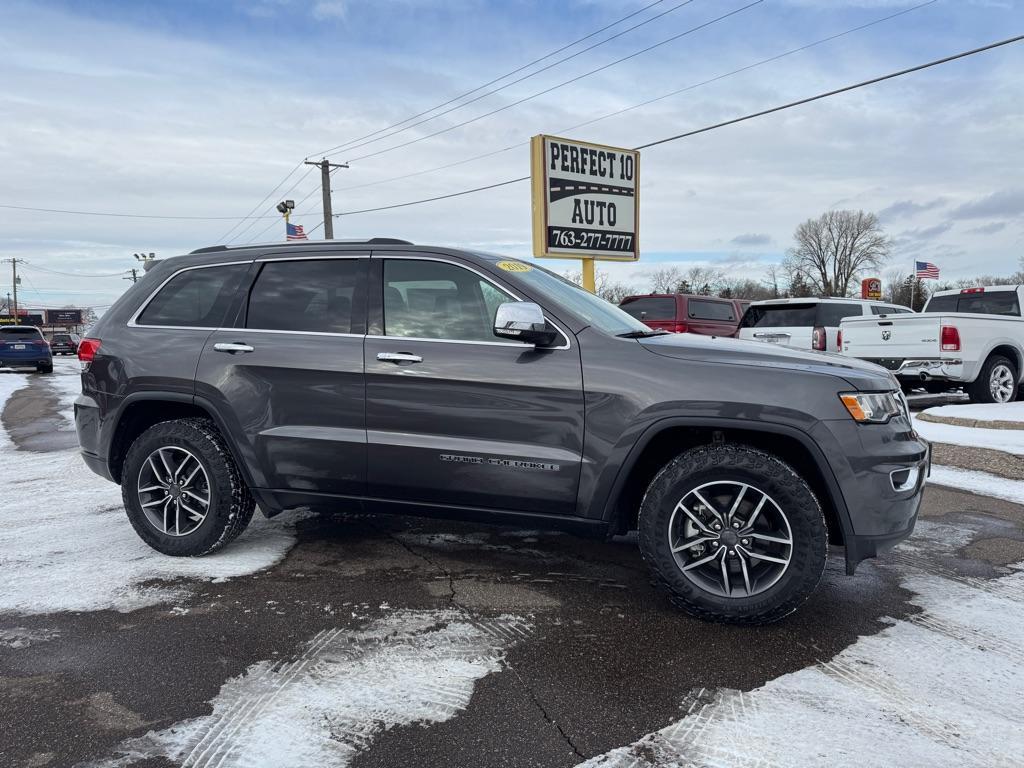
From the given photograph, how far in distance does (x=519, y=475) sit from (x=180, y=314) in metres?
2.34

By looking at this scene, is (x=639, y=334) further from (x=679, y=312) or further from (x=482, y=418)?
(x=679, y=312)

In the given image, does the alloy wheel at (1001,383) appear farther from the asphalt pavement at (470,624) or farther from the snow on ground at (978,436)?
the asphalt pavement at (470,624)

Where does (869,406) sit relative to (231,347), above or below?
below

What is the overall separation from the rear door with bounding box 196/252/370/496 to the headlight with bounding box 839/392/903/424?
235cm

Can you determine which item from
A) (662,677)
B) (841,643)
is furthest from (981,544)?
(662,677)

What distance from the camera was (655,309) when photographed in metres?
15.0

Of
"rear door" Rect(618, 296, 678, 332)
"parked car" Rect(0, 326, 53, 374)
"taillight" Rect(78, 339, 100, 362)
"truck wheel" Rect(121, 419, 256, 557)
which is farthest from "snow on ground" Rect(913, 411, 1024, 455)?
"parked car" Rect(0, 326, 53, 374)

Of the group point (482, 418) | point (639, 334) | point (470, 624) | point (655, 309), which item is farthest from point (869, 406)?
point (655, 309)

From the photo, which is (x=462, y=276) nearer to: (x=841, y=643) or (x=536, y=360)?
(x=536, y=360)

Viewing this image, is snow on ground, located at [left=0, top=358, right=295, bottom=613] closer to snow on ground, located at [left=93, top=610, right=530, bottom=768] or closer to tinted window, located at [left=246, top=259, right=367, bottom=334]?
snow on ground, located at [left=93, top=610, right=530, bottom=768]

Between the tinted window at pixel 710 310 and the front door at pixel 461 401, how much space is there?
11.7 meters

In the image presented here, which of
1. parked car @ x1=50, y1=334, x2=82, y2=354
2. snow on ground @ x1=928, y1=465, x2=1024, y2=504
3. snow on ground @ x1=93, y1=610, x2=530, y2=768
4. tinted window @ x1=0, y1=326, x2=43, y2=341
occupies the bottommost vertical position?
parked car @ x1=50, y1=334, x2=82, y2=354

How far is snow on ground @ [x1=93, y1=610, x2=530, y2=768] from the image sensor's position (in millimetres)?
2387

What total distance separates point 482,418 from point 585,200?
957 centimetres
